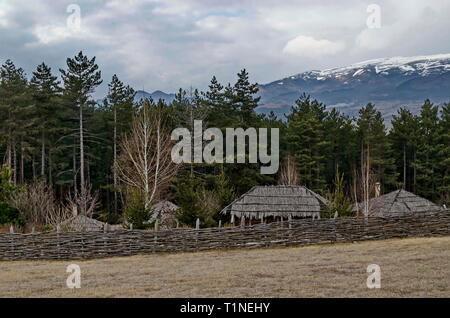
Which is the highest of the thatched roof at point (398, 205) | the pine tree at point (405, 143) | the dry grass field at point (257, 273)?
the pine tree at point (405, 143)

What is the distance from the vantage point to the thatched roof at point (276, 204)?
24812mm

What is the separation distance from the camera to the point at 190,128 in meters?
30.3

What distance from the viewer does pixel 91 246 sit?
1561 centimetres

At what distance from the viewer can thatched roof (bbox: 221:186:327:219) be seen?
24812 mm

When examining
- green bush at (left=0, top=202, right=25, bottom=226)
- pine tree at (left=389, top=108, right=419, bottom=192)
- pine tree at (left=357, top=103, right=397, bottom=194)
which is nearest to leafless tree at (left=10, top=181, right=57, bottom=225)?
green bush at (left=0, top=202, right=25, bottom=226)

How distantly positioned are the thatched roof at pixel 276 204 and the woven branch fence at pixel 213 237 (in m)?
7.75

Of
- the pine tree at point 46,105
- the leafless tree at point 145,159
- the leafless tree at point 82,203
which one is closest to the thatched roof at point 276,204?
the leafless tree at point 145,159

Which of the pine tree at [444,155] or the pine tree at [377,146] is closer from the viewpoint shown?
the pine tree at [444,155]

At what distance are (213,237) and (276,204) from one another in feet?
31.9

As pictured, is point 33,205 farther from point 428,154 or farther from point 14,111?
point 428,154

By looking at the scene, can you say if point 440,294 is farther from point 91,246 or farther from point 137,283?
point 91,246

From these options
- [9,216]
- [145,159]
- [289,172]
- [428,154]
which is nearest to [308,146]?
[289,172]

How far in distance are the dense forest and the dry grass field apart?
12485mm

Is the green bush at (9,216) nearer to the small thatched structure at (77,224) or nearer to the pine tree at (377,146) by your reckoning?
the small thatched structure at (77,224)
